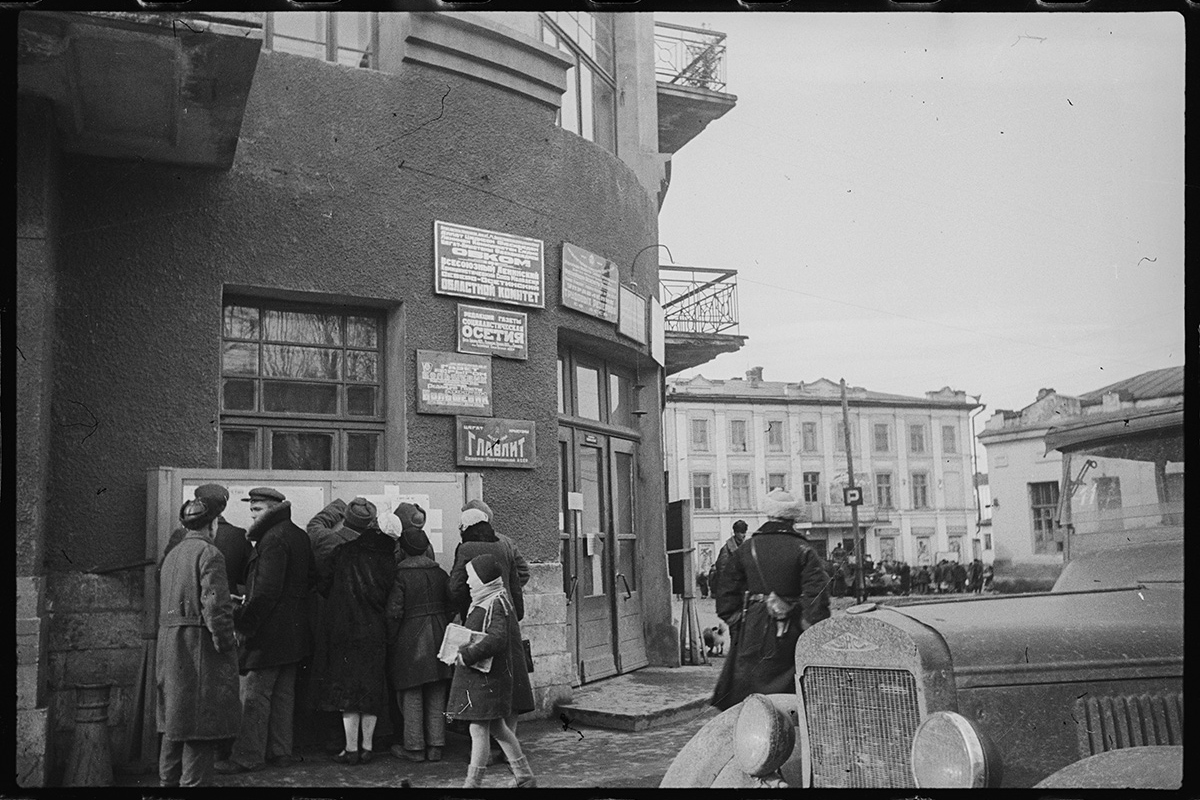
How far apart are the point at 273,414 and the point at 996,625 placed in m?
4.91

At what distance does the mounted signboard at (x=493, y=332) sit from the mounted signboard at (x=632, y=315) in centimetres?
157

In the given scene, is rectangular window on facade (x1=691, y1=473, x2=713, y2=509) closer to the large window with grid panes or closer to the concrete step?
the concrete step

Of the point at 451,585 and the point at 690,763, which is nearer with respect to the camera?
the point at 690,763

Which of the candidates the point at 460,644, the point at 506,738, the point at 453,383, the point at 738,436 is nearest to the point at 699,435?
the point at 738,436

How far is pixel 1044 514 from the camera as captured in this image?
18.6ft

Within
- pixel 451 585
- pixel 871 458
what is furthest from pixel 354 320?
pixel 871 458

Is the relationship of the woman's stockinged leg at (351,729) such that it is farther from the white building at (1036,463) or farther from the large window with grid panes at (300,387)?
the white building at (1036,463)

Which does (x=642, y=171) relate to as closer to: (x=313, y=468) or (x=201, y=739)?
(x=313, y=468)

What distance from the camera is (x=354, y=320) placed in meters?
7.62

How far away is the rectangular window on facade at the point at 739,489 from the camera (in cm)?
1091

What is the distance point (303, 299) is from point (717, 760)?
4437 millimetres

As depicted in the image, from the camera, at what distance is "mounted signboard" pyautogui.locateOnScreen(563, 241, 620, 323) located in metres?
8.58

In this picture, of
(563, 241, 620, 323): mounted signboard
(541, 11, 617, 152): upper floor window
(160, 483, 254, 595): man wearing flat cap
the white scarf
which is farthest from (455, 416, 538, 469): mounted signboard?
(541, 11, 617, 152): upper floor window

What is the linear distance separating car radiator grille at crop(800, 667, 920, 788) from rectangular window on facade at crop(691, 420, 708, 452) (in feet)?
24.7
